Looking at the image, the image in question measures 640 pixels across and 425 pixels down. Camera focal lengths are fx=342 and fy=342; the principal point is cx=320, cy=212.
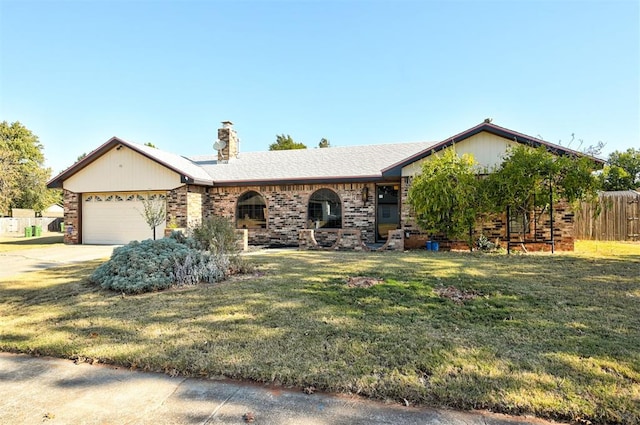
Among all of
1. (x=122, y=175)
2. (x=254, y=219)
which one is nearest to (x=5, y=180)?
(x=122, y=175)

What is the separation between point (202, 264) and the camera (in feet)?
23.3

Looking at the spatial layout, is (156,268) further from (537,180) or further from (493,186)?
(537,180)

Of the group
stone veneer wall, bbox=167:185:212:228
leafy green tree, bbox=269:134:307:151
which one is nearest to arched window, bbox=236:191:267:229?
stone veneer wall, bbox=167:185:212:228

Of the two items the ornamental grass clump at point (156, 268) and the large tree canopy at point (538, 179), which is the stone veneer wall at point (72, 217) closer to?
the ornamental grass clump at point (156, 268)

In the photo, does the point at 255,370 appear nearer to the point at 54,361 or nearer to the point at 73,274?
the point at 54,361

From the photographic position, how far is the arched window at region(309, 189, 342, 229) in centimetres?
1459

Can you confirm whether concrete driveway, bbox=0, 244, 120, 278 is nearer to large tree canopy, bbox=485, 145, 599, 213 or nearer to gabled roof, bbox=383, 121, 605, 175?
gabled roof, bbox=383, 121, 605, 175

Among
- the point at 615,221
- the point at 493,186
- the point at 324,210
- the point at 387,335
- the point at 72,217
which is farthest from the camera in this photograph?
the point at 72,217

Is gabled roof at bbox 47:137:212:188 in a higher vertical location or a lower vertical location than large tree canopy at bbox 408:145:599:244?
higher

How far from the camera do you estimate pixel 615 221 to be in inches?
613

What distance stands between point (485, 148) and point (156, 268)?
37.2 feet

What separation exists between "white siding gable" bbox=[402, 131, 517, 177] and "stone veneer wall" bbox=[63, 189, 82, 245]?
54.1 ft

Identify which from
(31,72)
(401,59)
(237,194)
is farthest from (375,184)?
(31,72)

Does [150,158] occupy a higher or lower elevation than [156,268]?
higher
